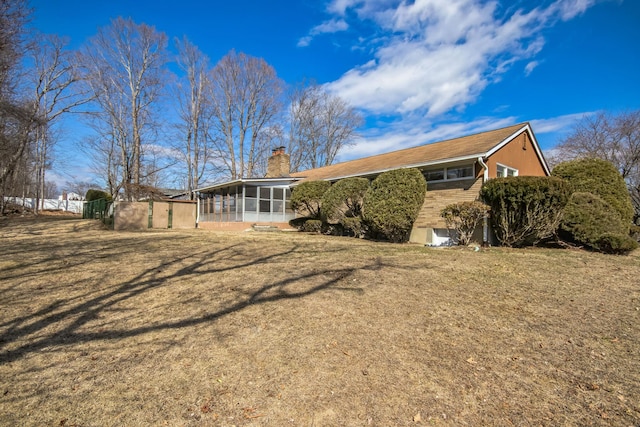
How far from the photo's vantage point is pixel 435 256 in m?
7.49

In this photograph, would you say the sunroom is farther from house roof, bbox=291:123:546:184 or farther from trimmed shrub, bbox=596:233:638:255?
trimmed shrub, bbox=596:233:638:255

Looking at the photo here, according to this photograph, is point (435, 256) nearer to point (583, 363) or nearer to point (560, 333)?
→ point (560, 333)

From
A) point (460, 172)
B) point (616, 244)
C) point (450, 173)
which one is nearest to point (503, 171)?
point (460, 172)

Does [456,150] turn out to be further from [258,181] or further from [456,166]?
[258,181]

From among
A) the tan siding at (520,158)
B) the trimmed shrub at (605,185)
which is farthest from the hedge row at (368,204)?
the trimmed shrub at (605,185)

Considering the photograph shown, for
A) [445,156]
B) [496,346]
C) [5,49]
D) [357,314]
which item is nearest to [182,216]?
[5,49]

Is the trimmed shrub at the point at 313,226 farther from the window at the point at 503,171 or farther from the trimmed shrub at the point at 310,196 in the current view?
the window at the point at 503,171

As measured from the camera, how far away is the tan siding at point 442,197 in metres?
10.9

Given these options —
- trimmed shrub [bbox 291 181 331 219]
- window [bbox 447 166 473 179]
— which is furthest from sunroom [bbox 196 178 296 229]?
window [bbox 447 166 473 179]

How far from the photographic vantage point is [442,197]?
11789 mm

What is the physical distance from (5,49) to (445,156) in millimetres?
13856

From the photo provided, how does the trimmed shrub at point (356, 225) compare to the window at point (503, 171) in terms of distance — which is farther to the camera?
the trimmed shrub at point (356, 225)

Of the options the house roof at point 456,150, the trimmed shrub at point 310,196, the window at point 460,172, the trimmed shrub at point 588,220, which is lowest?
the trimmed shrub at point 588,220

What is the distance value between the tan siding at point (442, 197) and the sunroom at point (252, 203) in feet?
28.7
